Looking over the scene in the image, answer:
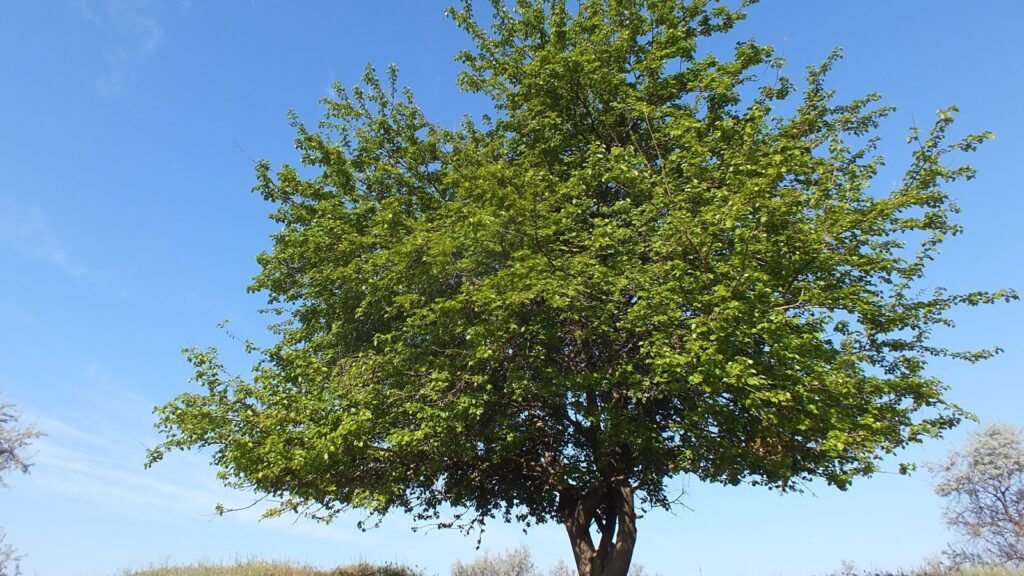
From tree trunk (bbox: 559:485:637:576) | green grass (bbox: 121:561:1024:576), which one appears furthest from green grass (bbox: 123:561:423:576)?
tree trunk (bbox: 559:485:637:576)

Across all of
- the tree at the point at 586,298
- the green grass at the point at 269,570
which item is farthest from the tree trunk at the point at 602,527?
the green grass at the point at 269,570

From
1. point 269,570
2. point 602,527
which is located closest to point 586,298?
point 602,527

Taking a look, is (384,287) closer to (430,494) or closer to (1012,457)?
(430,494)

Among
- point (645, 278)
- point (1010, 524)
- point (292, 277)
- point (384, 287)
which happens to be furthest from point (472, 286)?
point (1010, 524)

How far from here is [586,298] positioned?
1227 centimetres

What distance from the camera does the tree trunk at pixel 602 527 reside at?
15102 millimetres

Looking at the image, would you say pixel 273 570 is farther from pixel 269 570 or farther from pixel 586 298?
pixel 586 298

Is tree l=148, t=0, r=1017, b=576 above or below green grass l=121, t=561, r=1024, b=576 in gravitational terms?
above

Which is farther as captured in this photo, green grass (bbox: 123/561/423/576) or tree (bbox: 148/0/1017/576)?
green grass (bbox: 123/561/423/576)

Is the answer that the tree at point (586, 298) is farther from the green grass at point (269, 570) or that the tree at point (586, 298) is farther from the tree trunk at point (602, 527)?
the green grass at point (269, 570)

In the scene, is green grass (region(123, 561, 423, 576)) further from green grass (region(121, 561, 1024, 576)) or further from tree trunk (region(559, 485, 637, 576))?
tree trunk (region(559, 485, 637, 576))

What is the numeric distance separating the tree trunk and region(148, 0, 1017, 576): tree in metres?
0.07

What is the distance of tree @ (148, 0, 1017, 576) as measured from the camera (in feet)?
36.9

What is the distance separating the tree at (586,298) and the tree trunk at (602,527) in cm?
7
